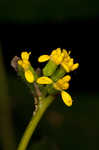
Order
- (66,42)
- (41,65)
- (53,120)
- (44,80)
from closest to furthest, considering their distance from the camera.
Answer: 1. (44,80)
2. (53,120)
3. (41,65)
4. (66,42)

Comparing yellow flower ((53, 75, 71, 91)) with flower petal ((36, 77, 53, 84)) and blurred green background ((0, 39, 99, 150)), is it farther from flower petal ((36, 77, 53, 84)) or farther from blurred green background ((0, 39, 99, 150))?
blurred green background ((0, 39, 99, 150))

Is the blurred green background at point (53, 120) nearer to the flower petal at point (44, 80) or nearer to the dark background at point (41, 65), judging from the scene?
the dark background at point (41, 65)

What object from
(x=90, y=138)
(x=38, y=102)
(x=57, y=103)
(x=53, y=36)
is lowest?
(x=90, y=138)

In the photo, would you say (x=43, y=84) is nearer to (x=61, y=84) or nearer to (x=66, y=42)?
(x=61, y=84)

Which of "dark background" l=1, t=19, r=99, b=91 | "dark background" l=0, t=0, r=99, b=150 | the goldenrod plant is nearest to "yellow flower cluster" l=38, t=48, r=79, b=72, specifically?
the goldenrod plant

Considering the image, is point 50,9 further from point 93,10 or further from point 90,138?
point 90,138

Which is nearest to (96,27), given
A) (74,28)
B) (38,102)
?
(74,28)

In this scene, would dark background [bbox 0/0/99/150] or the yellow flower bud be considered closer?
the yellow flower bud

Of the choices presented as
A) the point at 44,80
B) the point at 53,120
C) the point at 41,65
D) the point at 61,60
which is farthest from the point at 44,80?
the point at 41,65
